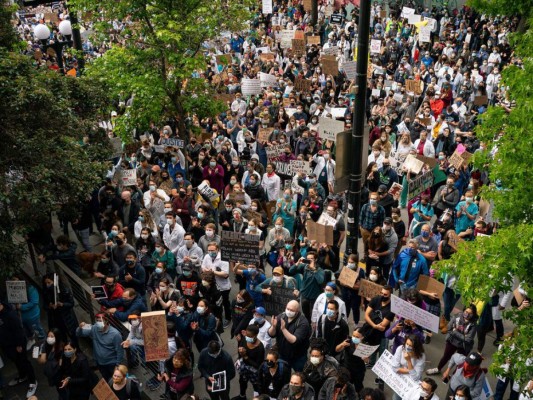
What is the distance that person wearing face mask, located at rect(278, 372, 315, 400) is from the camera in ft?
26.5

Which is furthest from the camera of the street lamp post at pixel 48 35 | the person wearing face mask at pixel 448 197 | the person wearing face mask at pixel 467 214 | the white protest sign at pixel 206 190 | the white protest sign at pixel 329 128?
the street lamp post at pixel 48 35

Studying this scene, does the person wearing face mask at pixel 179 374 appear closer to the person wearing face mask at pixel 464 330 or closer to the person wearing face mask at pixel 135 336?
the person wearing face mask at pixel 135 336

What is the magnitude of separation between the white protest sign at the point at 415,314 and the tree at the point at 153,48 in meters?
7.96

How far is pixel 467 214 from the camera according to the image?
12.2 metres

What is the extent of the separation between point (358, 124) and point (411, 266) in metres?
2.58

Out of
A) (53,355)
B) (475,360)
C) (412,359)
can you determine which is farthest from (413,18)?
(53,355)

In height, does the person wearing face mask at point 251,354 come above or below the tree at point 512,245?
below

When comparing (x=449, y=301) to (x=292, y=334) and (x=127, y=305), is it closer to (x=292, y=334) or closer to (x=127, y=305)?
(x=292, y=334)

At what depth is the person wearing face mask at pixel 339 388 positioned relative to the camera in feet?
26.6

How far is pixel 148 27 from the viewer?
603 inches

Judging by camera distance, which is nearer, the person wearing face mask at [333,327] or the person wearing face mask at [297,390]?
the person wearing face mask at [297,390]

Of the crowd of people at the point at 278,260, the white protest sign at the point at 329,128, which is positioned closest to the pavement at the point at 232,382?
the crowd of people at the point at 278,260

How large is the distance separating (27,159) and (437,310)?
681cm

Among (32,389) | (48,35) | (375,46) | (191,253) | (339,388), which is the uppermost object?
(48,35)
